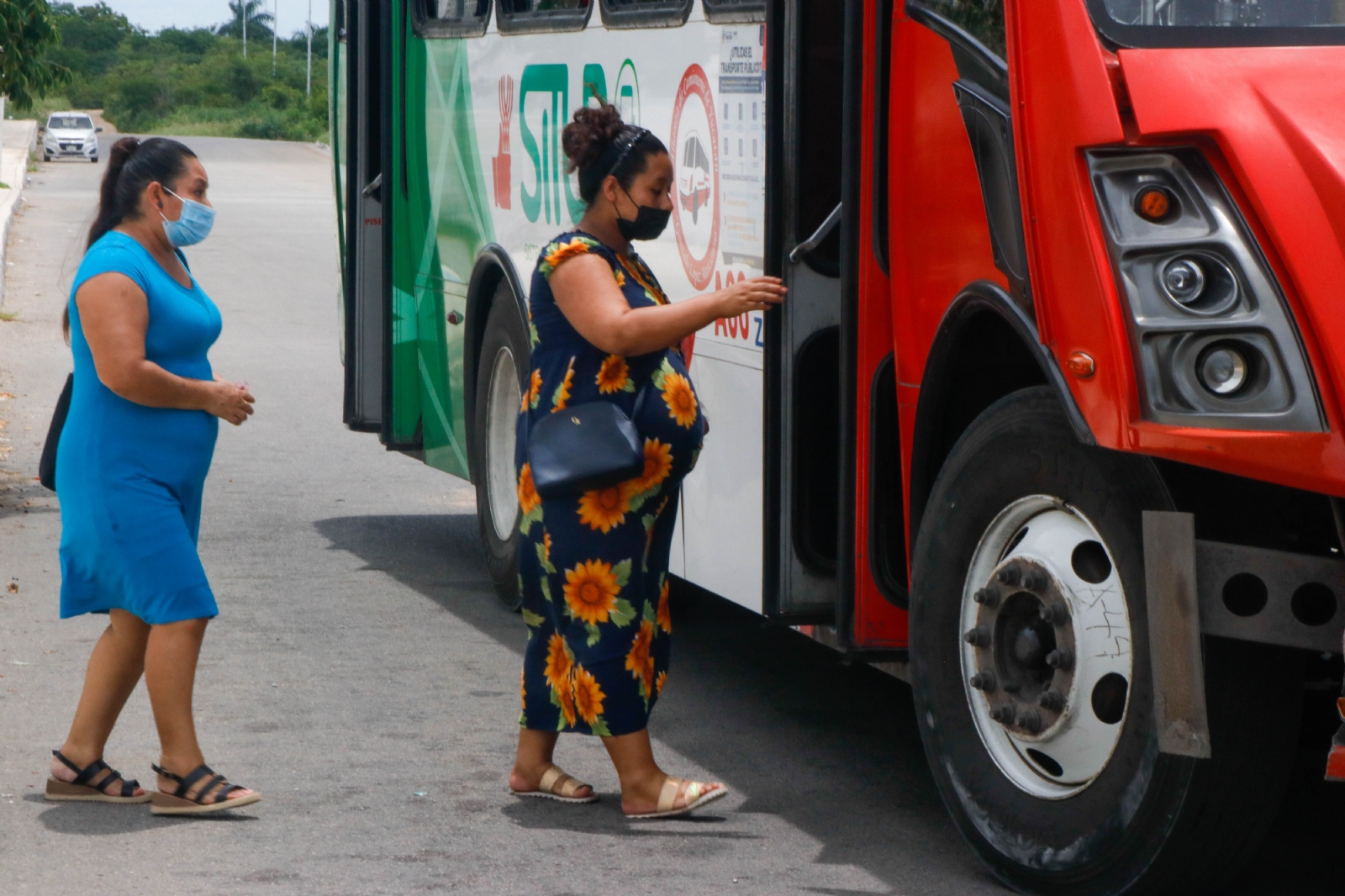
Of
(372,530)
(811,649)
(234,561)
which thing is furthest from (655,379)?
(372,530)

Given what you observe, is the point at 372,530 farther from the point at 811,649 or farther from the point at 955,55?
the point at 955,55

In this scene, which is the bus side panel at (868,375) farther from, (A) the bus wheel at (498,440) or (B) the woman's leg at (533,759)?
(A) the bus wheel at (498,440)

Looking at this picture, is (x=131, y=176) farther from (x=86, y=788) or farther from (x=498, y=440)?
(x=498, y=440)

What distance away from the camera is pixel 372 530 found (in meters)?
9.21

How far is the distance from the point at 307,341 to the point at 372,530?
7.74 meters

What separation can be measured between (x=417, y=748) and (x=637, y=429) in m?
1.39

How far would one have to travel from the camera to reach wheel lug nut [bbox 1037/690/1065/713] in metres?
4.05

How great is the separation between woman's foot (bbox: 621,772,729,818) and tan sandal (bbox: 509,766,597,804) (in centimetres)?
17

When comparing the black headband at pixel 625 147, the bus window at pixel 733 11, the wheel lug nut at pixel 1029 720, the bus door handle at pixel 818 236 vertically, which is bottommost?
the wheel lug nut at pixel 1029 720

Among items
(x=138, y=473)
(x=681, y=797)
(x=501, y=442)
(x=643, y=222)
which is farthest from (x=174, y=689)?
(x=501, y=442)

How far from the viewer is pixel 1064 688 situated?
405cm

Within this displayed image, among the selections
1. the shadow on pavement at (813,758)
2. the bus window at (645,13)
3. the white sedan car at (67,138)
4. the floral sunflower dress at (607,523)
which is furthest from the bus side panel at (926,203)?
the white sedan car at (67,138)

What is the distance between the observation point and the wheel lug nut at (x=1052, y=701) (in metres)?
4.05

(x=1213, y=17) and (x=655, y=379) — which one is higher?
(x=1213, y=17)
